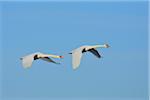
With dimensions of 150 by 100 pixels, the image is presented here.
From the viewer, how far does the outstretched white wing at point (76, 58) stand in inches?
444

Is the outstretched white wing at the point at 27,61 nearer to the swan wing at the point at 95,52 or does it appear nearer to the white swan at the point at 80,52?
the white swan at the point at 80,52

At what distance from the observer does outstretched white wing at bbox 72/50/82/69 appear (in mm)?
11273

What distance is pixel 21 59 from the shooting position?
38.1 feet

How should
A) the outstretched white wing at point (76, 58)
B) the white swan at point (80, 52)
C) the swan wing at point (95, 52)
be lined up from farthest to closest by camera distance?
the swan wing at point (95, 52) → the white swan at point (80, 52) → the outstretched white wing at point (76, 58)

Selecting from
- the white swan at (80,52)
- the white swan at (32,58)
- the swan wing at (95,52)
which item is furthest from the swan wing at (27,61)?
the swan wing at (95,52)

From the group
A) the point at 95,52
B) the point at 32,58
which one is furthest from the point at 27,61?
the point at 95,52

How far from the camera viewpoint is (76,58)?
1163 cm

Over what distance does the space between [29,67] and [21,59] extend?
0.48 meters

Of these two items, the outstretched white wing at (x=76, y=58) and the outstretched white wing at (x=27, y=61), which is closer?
the outstretched white wing at (x=76, y=58)

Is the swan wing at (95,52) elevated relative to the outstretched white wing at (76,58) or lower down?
elevated

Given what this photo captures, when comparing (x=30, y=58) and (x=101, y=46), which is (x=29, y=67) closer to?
(x=30, y=58)

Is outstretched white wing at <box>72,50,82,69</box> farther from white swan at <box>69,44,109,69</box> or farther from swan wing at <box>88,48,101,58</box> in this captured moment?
swan wing at <box>88,48,101,58</box>

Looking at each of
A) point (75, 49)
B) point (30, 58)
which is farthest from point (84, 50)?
point (30, 58)

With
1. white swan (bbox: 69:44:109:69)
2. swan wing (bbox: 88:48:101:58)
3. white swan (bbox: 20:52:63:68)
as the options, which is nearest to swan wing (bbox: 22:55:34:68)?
white swan (bbox: 20:52:63:68)
